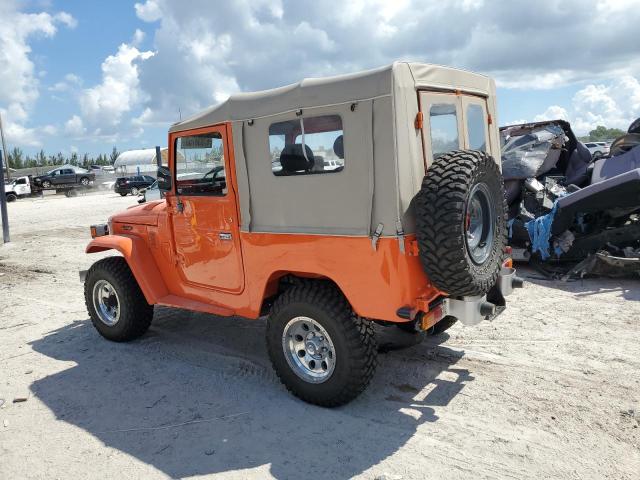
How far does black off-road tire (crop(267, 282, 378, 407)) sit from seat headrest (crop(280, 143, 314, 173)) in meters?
0.89

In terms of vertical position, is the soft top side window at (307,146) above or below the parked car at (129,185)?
below

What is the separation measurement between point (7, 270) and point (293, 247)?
315 inches

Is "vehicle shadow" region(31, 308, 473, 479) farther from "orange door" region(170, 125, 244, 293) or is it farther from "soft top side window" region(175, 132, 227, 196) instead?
"soft top side window" region(175, 132, 227, 196)

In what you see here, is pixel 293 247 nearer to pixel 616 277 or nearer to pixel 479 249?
pixel 479 249

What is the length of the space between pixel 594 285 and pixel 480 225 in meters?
4.02

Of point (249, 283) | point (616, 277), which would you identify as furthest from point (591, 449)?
point (616, 277)

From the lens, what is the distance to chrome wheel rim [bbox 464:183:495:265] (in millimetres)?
3730

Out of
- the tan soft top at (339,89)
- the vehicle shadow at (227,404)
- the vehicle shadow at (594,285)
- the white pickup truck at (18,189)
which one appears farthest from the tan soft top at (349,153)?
the white pickup truck at (18,189)

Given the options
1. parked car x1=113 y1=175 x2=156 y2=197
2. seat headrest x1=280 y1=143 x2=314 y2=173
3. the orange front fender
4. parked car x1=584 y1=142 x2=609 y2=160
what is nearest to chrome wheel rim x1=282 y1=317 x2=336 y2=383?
seat headrest x1=280 y1=143 x2=314 y2=173

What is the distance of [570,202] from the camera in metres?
7.36

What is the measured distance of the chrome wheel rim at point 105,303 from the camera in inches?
217

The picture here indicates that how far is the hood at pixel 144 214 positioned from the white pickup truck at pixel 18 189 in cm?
3196

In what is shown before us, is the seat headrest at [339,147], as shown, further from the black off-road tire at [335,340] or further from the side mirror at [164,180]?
the side mirror at [164,180]

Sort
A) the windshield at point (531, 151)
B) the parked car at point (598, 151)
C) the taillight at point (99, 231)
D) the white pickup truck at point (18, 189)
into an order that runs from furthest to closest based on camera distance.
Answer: the white pickup truck at point (18, 189), the parked car at point (598, 151), the windshield at point (531, 151), the taillight at point (99, 231)
